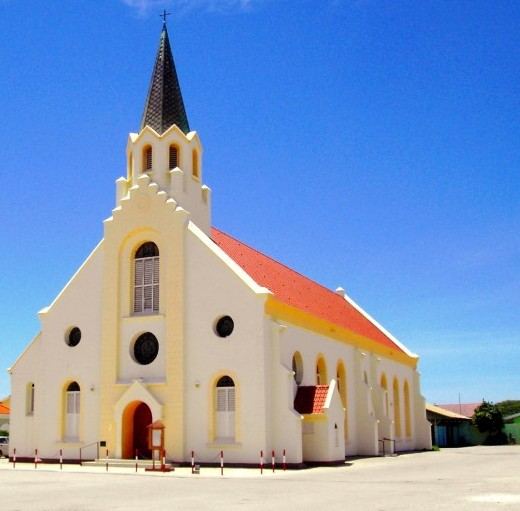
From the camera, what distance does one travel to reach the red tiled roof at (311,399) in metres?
34.0

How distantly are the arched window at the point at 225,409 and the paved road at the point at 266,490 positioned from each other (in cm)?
417

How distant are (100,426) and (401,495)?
2002 cm

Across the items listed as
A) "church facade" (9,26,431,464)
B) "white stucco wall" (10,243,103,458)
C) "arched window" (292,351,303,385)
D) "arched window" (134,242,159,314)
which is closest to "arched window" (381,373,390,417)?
"church facade" (9,26,431,464)

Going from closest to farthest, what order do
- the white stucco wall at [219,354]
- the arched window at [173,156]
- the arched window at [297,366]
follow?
the white stucco wall at [219,354]
the arched window at [297,366]
the arched window at [173,156]

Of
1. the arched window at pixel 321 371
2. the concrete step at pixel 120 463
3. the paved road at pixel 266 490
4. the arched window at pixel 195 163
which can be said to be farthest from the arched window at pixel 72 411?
the arched window at pixel 321 371

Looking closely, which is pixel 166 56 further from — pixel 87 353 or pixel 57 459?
pixel 57 459

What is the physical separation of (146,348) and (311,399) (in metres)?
8.13

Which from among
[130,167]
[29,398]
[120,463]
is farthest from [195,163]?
[120,463]

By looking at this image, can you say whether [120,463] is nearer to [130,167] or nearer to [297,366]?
[297,366]

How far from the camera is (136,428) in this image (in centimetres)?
3519

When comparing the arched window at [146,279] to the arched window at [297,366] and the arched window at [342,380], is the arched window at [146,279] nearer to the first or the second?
the arched window at [297,366]

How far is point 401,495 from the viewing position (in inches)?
724

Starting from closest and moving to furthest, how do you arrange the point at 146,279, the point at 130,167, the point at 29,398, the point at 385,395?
the point at 146,279 < the point at 29,398 < the point at 130,167 < the point at 385,395

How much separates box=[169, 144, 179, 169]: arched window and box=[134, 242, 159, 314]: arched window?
441 centimetres
